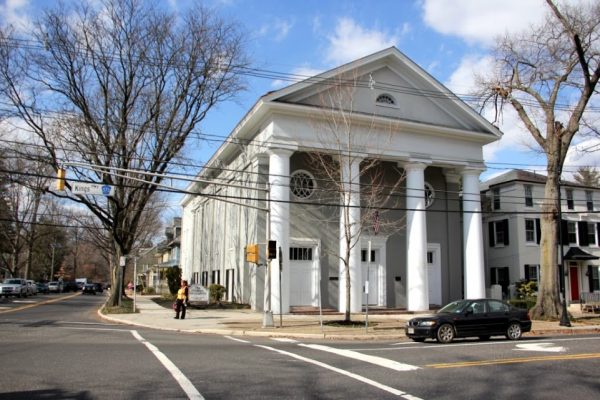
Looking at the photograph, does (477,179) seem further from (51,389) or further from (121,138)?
(51,389)

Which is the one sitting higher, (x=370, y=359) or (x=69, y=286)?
(x=69, y=286)

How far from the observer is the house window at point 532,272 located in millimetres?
37500

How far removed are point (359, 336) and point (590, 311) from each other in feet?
60.4

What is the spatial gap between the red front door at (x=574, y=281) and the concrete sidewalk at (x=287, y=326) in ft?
48.3

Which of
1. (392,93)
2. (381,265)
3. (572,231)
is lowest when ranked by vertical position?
(381,265)

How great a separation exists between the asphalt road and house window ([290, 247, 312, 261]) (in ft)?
41.6

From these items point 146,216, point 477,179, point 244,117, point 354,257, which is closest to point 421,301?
point 354,257

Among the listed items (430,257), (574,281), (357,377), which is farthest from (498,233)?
(357,377)

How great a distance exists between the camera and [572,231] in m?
39.1

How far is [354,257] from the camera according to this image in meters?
27.2

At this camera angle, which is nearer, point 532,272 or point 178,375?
point 178,375

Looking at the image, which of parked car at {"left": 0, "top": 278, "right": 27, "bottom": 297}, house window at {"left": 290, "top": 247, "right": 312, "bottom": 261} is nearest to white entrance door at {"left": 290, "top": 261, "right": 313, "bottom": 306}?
house window at {"left": 290, "top": 247, "right": 312, "bottom": 261}

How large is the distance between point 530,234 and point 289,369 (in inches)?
1258

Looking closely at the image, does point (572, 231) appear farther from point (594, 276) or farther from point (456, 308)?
point (456, 308)
